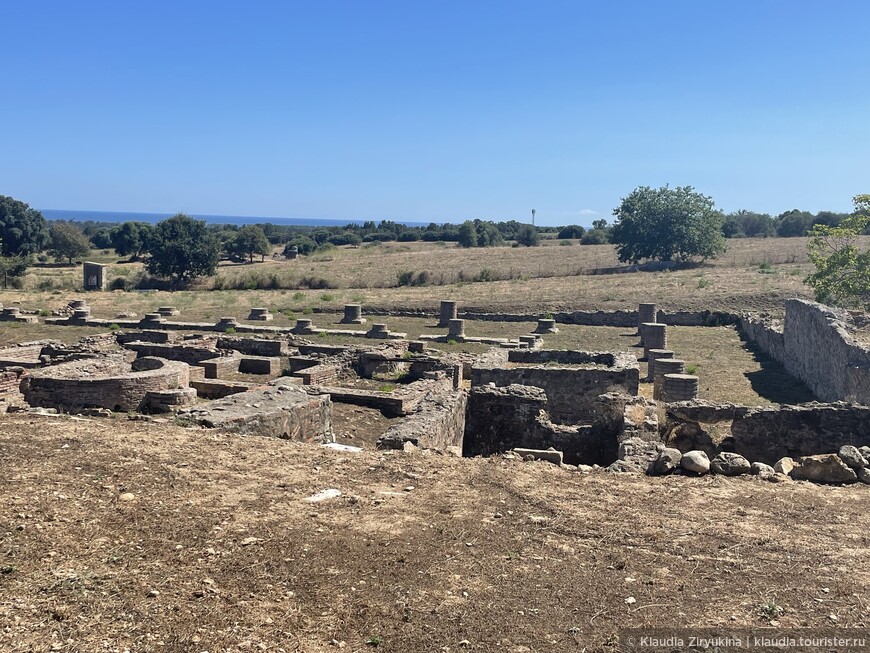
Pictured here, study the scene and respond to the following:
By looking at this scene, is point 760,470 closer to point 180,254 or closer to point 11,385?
point 11,385

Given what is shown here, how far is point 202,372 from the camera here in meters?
16.6

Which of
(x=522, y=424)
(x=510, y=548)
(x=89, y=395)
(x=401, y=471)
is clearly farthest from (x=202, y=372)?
(x=510, y=548)

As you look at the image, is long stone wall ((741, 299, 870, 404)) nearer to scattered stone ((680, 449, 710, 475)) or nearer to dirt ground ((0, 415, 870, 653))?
scattered stone ((680, 449, 710, 475))

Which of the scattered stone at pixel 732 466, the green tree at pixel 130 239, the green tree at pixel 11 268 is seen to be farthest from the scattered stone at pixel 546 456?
the green tree at pixel 130 239

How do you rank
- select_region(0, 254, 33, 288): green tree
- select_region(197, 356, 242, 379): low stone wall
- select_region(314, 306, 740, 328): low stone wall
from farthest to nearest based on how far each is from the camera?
select_region(0, 254, 33, 288): green tree → select_region(314, 306, 740, 328): low stone wall → select_region(197, 356, 242, 379): low stone wall

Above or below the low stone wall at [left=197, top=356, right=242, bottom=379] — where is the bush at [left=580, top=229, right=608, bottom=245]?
above

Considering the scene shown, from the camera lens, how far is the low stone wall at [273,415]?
10109mm

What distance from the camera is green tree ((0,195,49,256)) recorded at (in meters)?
73.5

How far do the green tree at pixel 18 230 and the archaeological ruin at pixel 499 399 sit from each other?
58.9 metres

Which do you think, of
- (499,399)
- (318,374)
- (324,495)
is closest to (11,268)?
(318,374)

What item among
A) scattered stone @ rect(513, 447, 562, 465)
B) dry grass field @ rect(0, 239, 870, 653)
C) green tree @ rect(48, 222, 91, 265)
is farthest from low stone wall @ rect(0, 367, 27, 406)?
green tree @ rect(48, 222, 91, 265)

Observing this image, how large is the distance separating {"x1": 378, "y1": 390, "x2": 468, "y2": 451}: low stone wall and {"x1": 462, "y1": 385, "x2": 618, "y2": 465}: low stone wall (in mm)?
285

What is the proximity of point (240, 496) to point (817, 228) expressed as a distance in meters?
27.2

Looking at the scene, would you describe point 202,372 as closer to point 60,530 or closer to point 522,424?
point 522,424
